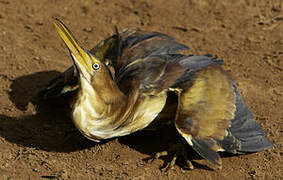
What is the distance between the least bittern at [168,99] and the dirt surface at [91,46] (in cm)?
30

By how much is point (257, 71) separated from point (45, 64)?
130 inches

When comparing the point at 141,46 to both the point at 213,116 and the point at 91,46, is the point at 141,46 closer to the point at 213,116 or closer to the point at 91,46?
the point at 91,46

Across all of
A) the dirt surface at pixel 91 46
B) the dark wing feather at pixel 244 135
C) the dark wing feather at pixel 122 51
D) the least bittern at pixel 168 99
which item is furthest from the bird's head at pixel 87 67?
the dark wing feather at pixel 244 135

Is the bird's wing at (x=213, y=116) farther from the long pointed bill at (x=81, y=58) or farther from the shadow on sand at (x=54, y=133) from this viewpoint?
the long pointed bill at (x=81, y=58)

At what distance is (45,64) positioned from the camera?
26.9 feet

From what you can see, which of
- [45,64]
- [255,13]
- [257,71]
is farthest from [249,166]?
[255,13]

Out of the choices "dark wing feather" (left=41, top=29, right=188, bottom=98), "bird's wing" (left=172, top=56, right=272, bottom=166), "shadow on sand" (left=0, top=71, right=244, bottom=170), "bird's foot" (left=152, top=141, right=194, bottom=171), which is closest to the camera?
"bird's wing" (left=172, top=56, right=272, bottom=166)

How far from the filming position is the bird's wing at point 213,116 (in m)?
6.00

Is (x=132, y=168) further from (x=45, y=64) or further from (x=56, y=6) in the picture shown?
(x=56, y=6)

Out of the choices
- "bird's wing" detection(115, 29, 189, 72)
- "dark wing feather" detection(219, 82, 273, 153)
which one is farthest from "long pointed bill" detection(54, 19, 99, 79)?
"dark wing feather" detection(219, 82, 273, 153)

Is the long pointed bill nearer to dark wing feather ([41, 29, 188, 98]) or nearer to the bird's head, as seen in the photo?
the bird's head

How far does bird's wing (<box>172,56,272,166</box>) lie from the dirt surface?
0.25 metres

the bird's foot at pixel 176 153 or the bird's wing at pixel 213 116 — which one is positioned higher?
the bird's wing at pixel 213 116

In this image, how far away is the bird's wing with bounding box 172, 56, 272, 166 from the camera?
19.7ft
